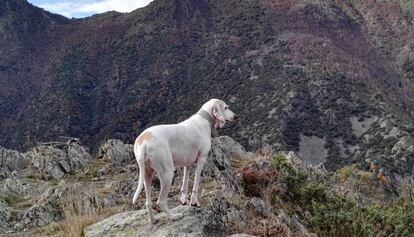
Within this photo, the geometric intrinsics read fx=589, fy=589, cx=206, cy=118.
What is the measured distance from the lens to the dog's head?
851 cm

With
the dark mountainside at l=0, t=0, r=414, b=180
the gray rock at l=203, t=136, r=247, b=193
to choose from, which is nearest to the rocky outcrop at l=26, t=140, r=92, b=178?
the gray rock at l=203, t=136, r=247, b=193

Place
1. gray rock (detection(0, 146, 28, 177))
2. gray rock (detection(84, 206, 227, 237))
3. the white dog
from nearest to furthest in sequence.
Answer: the white dog
gray rock (detection(84, 206, 227, 237))
gray rock (detection(0, 146, 28, 177))

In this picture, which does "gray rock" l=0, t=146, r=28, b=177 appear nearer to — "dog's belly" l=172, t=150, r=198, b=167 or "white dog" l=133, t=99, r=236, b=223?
"white dog" l=133, t=99, r=236, b=223

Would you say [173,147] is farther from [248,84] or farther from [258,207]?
[248,84]

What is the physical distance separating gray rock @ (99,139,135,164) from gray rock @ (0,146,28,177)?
2776 millimetres

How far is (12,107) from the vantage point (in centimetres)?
18000

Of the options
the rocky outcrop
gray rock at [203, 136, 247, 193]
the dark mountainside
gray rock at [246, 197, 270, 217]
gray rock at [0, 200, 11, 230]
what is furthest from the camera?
the dark mountainside

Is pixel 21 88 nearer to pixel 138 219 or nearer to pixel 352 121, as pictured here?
pixel 352 121

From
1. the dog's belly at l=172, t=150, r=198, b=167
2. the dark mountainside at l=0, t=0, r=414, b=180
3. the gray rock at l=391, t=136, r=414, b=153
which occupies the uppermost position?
the dog's belly at l=172, t=150, r=198, b=167

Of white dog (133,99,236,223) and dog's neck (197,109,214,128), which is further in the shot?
dog's neck (197,109,214,128)

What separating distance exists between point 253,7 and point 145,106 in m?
53.6

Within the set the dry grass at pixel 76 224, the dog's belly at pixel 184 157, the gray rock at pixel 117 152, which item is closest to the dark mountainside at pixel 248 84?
the gray rock at pixel 117 152

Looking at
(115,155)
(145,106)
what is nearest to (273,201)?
(115,155)

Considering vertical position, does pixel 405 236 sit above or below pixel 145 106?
above
